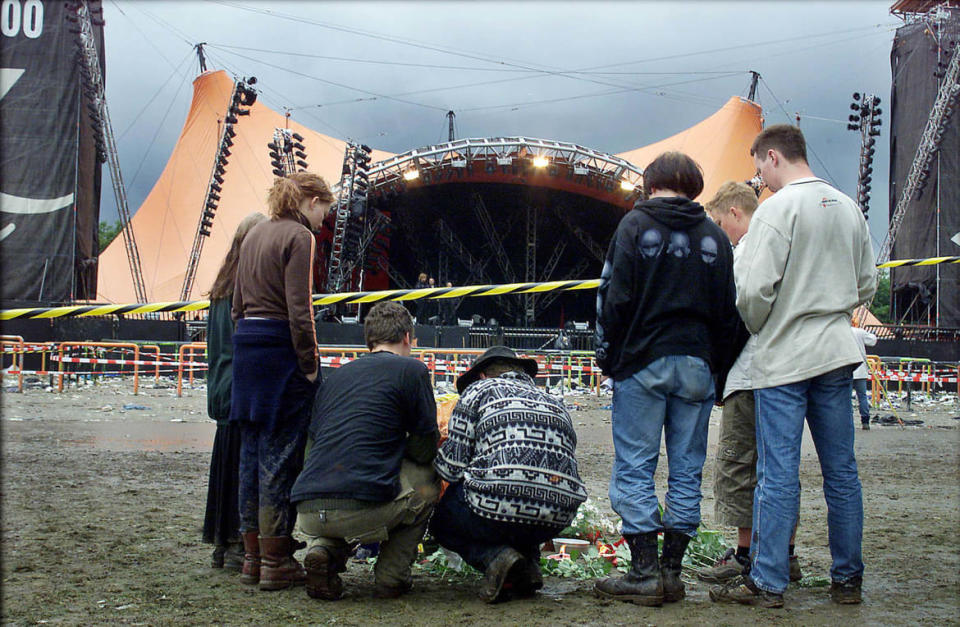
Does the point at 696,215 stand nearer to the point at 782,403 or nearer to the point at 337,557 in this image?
the point at 782,403

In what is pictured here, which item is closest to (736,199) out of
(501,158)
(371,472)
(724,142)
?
(371,472)

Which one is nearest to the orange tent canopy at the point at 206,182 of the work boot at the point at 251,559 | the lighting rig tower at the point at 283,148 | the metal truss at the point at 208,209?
the metal truss at the point at 208,209

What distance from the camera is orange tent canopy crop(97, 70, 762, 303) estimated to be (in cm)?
2314

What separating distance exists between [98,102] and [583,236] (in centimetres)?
1360

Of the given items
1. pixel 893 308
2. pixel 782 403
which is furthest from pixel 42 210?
pixel 893 308

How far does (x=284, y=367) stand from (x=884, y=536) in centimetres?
275

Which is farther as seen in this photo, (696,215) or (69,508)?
(69,508)

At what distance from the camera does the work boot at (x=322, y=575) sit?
2604 mm

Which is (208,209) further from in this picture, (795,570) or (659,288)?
(795,570)

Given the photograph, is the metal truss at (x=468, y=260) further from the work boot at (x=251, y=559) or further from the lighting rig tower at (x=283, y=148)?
the work boot at (x=251, y=559)

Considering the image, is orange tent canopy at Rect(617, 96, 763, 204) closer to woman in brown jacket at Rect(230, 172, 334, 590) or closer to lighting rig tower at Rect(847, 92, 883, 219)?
lighting rig tower at Rect(847, 92, 883, 219)

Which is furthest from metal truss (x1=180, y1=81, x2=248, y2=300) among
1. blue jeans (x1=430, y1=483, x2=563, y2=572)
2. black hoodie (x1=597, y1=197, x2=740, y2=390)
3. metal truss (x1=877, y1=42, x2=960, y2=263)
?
black hoodie (x1=597, y1=197, x2=740, y2=390)

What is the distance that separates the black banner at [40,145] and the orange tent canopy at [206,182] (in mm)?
3707

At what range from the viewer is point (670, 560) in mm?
2666
